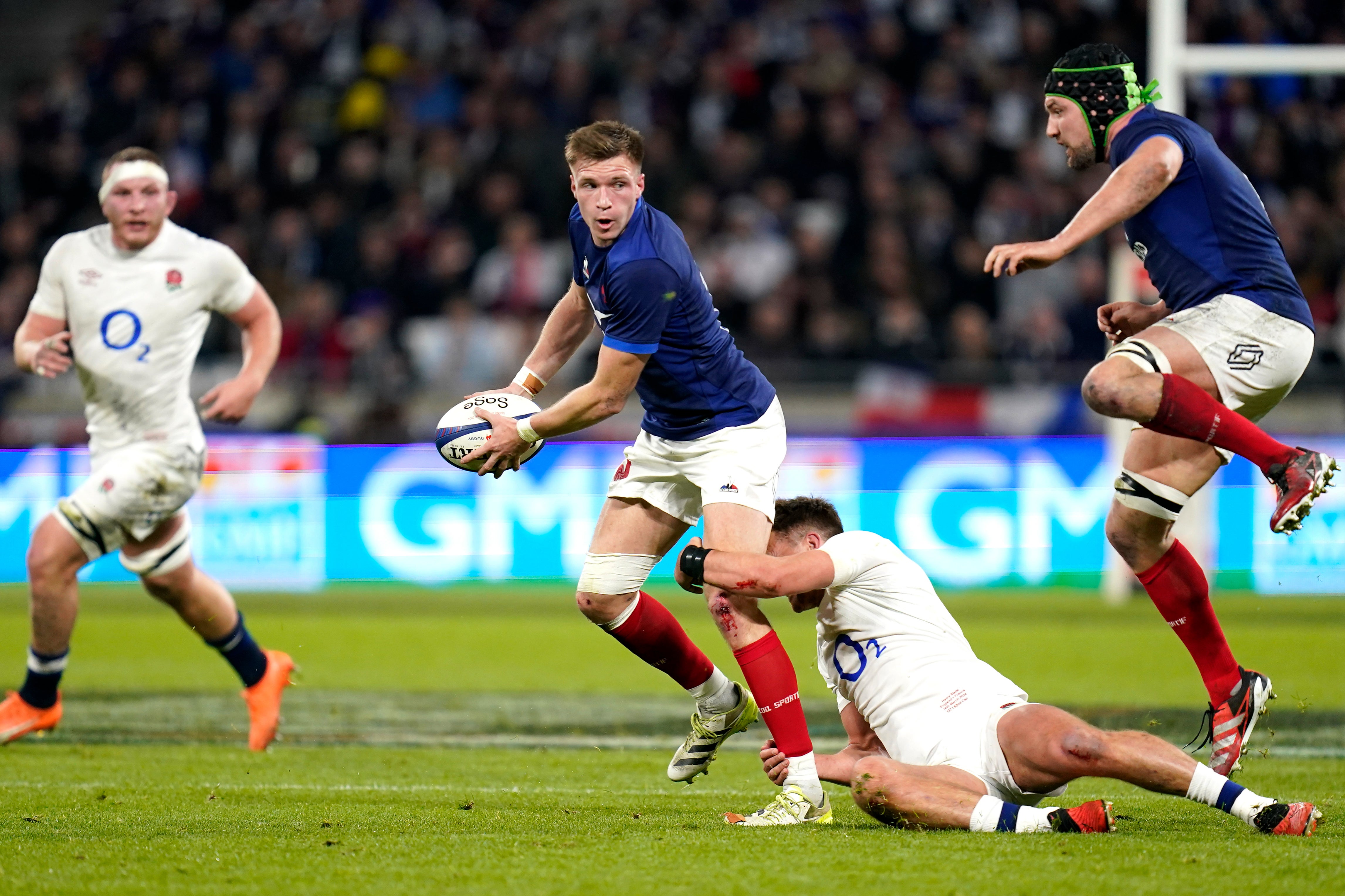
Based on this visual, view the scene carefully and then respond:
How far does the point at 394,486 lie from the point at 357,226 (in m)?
4.40

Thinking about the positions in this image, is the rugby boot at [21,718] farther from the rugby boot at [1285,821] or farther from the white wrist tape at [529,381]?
the rugby boot at [1285,821]

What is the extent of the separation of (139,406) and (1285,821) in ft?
15.5

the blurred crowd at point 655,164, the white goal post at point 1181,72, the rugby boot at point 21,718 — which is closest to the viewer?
the rugby boot at point 21,718

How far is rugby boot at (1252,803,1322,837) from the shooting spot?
4328 millimetres

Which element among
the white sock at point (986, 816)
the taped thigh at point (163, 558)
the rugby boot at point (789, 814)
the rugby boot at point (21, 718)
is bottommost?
the rugby boot at point (21, 718)

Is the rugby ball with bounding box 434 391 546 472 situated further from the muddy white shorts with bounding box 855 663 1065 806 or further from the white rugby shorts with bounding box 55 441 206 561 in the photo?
the white rugby shorts with bounding box 55 441 206 561

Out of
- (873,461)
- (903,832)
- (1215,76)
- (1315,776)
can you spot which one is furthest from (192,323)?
(1215,76)

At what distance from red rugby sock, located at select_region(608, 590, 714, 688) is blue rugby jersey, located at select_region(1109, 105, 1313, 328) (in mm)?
2007

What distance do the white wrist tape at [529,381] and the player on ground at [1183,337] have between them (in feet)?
5.36

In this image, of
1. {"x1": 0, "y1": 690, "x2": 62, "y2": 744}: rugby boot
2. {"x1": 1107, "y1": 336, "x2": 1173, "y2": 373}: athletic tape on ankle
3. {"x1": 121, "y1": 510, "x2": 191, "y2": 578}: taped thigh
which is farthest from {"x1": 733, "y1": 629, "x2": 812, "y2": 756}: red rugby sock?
{"x1": 0, "y1": 690, "x2": 62, "y2": 744}: rugby boot

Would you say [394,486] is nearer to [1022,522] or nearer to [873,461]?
[873,461]

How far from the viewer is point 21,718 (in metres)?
6.58

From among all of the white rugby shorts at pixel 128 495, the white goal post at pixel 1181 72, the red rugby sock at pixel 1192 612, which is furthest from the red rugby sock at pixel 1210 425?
the white goal post at pixel 1181 72

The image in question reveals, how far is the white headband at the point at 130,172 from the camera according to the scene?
21.7 ft
